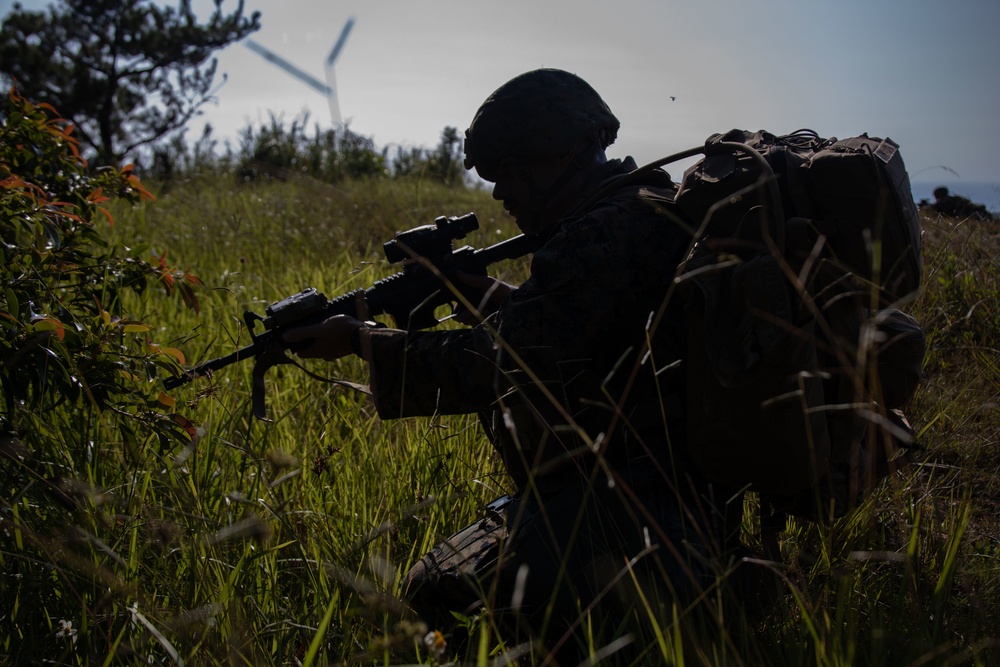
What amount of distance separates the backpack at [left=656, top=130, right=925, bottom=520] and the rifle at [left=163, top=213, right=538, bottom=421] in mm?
878

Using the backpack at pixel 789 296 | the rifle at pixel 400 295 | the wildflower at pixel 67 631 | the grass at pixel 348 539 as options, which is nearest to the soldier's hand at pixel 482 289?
the rifle at pixel 400 295

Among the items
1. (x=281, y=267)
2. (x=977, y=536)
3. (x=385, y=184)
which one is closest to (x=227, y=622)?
(x=977, y=536)

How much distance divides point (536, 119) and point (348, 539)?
1424mm

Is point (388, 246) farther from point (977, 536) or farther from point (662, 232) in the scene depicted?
point (977, 536)

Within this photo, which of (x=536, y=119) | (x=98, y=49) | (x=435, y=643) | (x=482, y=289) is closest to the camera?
(x=435, y=643)

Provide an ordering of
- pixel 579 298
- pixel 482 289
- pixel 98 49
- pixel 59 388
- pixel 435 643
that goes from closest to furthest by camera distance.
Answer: pixel 435 643 < pixel 59 388 < pixel 579 298 < pixel 482 289 < pixel 98 49

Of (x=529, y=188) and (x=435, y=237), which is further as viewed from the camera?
(x=435, y=237)

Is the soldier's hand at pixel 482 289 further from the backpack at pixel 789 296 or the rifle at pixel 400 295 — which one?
the backpack at pixel 789 296

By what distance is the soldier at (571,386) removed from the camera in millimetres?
2146

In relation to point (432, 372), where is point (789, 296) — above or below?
above

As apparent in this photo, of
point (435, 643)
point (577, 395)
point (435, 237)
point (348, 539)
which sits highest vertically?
point (435, 237)

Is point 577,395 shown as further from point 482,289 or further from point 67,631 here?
point 67,631

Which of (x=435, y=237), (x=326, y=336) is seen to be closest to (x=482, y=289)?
(x=435, y=237)

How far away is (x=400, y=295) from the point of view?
9.15ft
